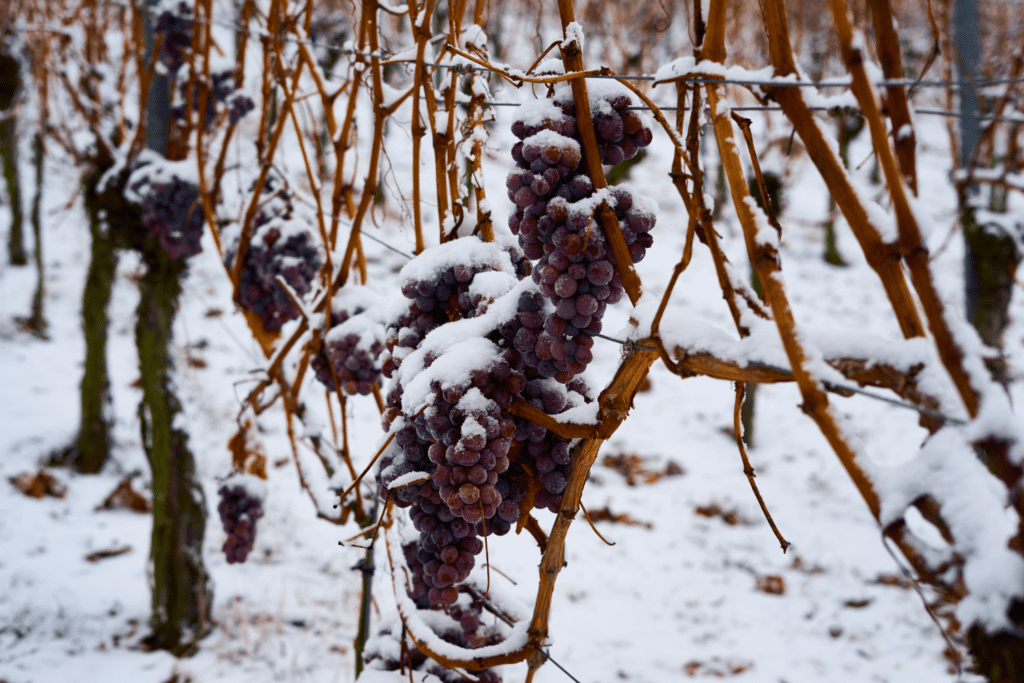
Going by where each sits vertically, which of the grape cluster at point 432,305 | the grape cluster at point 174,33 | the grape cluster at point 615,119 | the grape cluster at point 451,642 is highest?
the grape cluster at point 174,33

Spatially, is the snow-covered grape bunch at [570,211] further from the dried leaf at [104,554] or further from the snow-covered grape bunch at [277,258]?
the dried leaf at [104,554]

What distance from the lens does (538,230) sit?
77cm

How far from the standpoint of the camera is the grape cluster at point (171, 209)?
2.14 meters

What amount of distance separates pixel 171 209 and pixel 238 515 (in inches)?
43.7

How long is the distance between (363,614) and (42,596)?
2613 millimetres

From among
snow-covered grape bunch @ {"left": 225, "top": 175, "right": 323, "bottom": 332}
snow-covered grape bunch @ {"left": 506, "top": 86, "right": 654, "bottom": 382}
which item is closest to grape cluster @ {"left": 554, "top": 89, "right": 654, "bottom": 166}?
snow-covered grape bunch @ {"left": 506, "top": 86, "right": 654, "bottom": 382}

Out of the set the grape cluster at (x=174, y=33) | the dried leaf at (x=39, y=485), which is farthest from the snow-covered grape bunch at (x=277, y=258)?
the dried leaf at (x=39, y=485)

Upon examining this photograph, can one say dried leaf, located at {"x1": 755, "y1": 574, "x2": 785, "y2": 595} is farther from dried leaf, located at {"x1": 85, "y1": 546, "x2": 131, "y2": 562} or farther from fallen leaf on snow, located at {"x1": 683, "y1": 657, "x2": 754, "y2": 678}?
dried leaf, located at {"x1": 85, "y1": 546, "x2": 131, "y2": 562}

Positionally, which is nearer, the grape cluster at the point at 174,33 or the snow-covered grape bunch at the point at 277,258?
the snow-covered grape bunch at the point at 277,258

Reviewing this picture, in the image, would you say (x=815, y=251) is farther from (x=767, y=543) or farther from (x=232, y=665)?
(x=232, y=665)

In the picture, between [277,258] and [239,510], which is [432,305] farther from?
[239,510]

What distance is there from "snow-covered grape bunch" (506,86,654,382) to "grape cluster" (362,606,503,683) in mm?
614

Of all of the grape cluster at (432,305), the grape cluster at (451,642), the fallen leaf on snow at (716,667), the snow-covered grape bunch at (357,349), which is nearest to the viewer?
the grape cluster at (432,305)

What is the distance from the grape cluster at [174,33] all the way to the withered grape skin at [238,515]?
1444 millimetres
